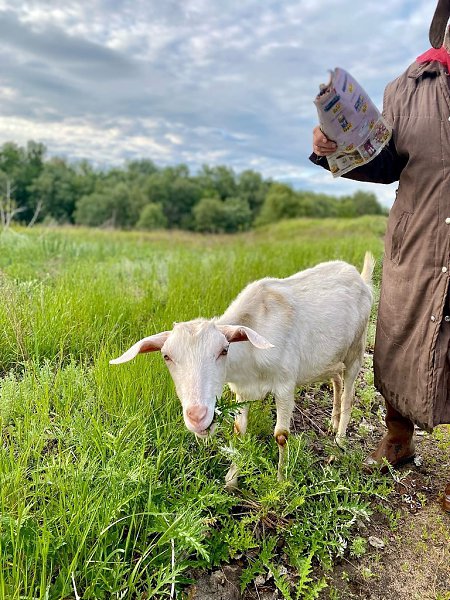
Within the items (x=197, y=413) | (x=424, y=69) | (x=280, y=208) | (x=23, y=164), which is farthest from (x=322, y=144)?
(x=23, y=164)

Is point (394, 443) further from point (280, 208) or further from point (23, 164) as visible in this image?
point (23, 164)

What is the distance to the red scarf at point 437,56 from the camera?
8.73ft

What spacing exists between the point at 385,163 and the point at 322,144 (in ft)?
2.34

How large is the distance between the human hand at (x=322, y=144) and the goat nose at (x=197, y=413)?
4.54 feet

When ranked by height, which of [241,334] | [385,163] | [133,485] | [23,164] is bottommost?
[133,485]

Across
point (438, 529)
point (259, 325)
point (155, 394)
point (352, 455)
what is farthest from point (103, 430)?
point (438, 529)

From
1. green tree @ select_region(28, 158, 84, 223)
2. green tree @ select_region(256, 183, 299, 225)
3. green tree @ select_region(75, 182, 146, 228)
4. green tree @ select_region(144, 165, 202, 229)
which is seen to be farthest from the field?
green tree @ select_region(144, 165, 202, 229)

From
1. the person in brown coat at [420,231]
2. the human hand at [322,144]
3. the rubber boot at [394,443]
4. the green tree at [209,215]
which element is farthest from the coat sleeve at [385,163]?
the green tree at [209,215]

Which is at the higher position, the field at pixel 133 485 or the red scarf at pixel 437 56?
the red scarf at pixel 437 56

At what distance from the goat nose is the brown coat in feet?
4.68

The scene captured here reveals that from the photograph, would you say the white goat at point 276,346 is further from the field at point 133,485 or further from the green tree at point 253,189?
the green tree at point 253,189

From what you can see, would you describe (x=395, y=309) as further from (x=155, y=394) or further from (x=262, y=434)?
(x=155, y=394)

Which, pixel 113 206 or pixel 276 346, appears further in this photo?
pixel 113 206

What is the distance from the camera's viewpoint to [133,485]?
2318 mm
